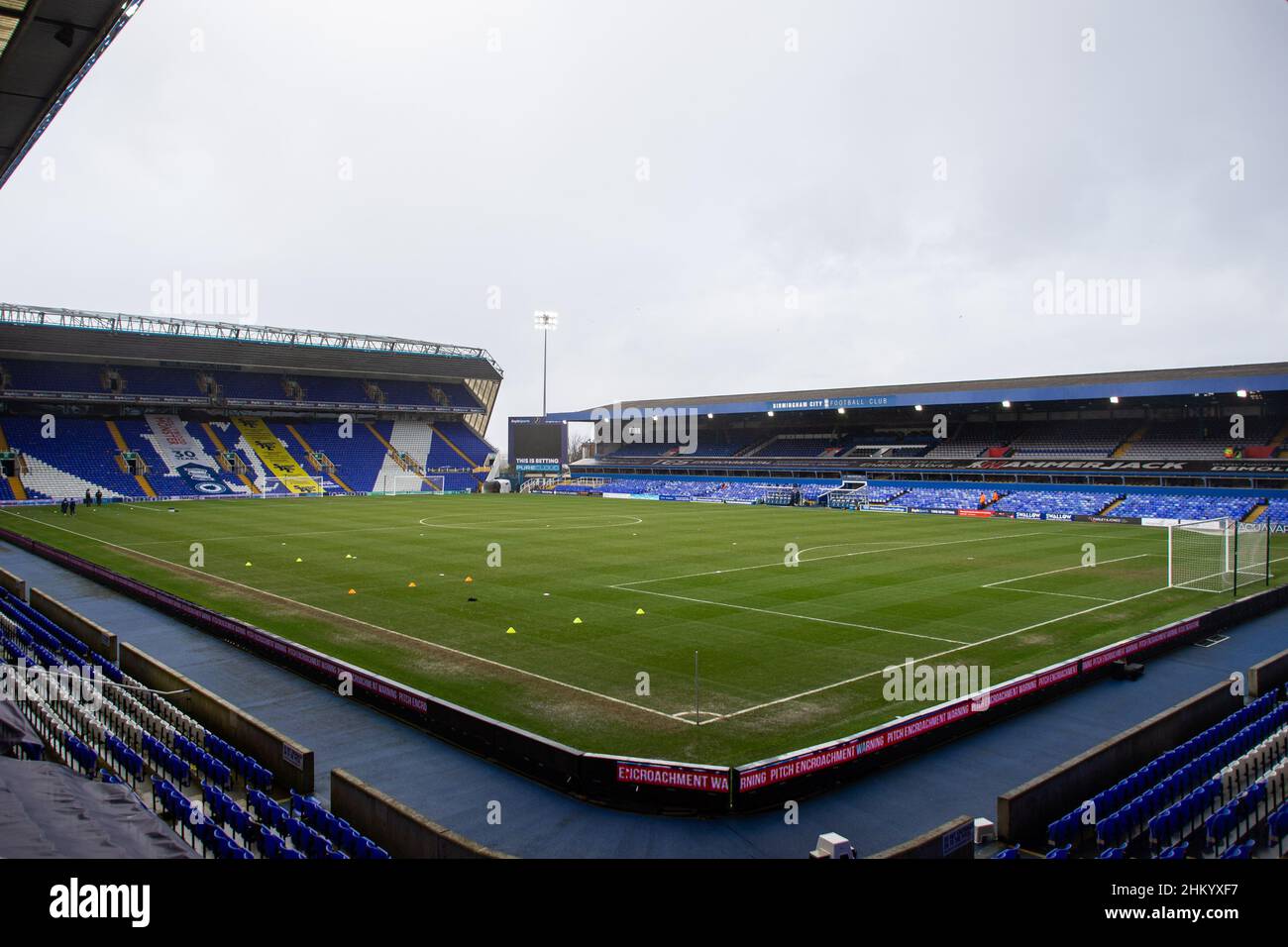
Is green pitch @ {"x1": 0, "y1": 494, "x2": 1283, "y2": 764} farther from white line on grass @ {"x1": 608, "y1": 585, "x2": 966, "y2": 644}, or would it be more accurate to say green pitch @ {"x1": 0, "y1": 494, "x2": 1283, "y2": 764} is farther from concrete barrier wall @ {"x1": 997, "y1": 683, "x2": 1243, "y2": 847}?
concrete barrier wall @ {"x1": 997, "y1": 683, "x2": 1243, "y2": 847}

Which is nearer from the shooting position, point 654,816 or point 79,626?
point 654,816

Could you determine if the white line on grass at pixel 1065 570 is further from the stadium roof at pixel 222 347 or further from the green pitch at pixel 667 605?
the stadium roof at pixel 222 347

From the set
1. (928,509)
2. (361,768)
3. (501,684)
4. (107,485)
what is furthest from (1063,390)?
(107,485)

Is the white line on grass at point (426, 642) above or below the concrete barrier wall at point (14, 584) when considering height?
below

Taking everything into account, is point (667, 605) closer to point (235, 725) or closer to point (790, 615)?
point (790, 615)

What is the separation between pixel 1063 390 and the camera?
58562 millimetres

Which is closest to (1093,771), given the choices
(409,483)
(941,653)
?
(941,653)

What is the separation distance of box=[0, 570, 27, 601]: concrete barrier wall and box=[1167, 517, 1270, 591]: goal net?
33.8 m

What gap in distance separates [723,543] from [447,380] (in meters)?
61.2

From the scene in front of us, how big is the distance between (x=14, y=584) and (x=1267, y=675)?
2944 centimetres

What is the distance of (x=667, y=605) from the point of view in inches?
886

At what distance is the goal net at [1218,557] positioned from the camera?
26438 mm

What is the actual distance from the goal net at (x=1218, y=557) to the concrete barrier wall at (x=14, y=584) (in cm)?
3385

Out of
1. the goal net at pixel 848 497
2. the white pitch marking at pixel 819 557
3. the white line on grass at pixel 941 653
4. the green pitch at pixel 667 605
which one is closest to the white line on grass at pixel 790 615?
the green pitch at pixel 667 605
